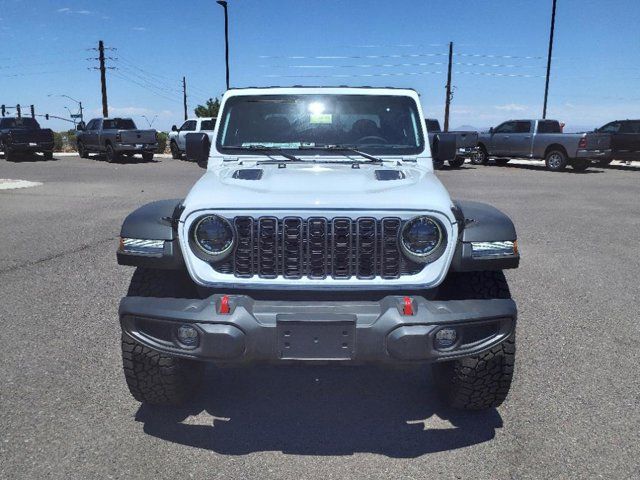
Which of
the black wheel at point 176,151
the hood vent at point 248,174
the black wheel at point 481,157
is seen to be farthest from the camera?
the black wheel at point 176,151

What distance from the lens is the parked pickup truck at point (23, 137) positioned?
26641 millimetres

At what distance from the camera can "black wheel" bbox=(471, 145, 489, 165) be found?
25.5 metres

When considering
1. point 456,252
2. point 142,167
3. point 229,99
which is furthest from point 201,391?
point 142,167

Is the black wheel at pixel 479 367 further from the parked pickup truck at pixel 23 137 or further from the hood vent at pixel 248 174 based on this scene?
the parked pickup truck at pixel 23 137

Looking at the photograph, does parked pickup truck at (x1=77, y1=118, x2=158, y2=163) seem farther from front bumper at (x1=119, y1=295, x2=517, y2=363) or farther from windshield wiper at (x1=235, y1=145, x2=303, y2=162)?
front bumper at (x1=119, y1=295, x2=517, y2=363)

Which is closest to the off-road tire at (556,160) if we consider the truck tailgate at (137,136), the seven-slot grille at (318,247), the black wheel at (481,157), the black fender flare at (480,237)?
the black wheel at (481,157)

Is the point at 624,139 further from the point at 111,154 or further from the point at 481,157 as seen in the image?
the point at 111,154

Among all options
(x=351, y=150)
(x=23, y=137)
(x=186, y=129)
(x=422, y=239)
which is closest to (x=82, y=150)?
(x=23, y=137)

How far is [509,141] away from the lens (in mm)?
23984

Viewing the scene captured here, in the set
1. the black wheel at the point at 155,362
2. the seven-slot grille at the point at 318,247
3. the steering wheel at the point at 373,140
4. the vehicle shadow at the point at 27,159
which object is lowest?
the vehicle shadow at the point at 27,159

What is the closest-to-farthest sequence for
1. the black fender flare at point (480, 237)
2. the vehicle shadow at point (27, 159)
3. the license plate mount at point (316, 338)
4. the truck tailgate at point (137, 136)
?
the license plate mount at point (316, 338) → the black fender flare at point (480, 237) → the truck tailgate at point (137, 136) → the vehicle shadow at point (27, 159)

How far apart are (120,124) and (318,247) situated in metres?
25.5

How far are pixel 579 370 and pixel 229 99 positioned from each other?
327cm

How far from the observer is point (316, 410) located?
367cm
